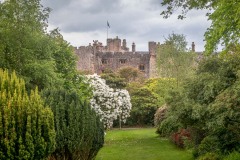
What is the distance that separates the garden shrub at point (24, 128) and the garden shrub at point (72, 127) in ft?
5.82

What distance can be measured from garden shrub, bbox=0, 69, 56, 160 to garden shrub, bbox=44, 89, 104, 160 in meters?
1.77

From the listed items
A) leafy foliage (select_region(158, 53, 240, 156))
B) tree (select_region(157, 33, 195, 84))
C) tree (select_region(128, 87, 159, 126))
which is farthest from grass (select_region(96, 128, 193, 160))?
tree (select_region(128, 87, 159, 126))

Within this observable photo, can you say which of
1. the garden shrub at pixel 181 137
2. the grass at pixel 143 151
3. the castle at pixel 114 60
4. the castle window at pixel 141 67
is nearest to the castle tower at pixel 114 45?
the castle at pixel 114 60

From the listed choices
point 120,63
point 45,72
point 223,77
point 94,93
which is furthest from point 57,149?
point 120,63

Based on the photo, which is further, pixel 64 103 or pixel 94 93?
pixel 94 93

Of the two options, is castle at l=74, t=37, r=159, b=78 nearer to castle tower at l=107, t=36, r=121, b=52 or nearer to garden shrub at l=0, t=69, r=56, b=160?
castle tower at l=107, t=36, r=121, b=52

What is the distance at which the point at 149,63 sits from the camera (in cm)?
6600

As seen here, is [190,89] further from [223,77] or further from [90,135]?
[90,135]

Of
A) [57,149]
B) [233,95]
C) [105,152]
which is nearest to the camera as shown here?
[57,149]

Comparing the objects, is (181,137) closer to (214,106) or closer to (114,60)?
(214,106)

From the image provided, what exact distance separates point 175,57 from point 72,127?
2488 centimetres

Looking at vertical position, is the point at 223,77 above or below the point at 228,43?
below

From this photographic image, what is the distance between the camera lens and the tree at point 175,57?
36.5 m

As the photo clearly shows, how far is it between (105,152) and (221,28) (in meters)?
10.4
